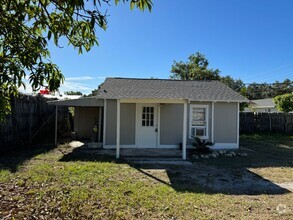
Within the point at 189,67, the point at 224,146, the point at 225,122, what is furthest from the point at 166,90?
the point at 189,67

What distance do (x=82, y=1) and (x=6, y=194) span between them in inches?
193

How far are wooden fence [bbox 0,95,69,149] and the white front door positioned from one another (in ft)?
15.5

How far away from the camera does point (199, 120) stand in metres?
13.1

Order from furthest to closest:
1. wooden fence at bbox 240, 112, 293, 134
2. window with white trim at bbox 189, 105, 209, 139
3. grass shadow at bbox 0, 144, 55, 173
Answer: wooden fence at bbox 240, 112, 293, 134, window with white trim at bbox 189, 105, 209, 139, grass shadow at bbox 0, 144, 55, 173

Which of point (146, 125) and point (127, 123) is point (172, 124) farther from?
point (127, 123)

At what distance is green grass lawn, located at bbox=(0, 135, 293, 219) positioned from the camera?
486 centimetres

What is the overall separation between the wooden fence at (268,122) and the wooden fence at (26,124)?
539 inches

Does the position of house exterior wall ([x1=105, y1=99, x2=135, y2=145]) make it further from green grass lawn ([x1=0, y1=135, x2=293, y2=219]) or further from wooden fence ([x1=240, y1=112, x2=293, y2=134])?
wooden fence ([x1=240, y1=112, x2=293, y2=134])

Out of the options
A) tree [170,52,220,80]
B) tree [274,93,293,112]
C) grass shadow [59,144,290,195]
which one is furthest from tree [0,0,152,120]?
tree [170,52,220,80]

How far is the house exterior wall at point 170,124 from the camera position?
498 inches

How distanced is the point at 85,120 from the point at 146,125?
499 cm

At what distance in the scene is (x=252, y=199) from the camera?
5895 mm

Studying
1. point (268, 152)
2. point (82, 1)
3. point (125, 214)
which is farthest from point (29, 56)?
point (268, 152)

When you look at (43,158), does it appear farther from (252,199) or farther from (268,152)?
(268,152)
